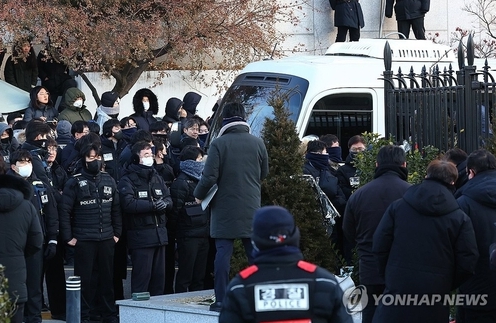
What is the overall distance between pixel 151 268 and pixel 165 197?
70 cm

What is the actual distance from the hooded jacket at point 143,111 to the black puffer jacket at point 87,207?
4053 mm

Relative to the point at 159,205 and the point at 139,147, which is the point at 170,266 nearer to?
the point at 159,205

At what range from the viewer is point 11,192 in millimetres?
8141

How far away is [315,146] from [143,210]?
1931 mm

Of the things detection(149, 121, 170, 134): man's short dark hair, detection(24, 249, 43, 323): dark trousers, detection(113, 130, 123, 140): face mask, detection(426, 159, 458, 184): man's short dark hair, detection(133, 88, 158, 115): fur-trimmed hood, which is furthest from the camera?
detection(133, 88, 158, 115): fur-trimmed hood

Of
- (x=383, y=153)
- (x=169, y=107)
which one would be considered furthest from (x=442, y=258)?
(x=169, y=107)

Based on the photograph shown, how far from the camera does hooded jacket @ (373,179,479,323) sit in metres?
7.05

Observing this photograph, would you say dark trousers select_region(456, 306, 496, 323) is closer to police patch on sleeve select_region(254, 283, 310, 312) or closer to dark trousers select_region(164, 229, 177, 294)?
police patch on sleeve select_region(254, 283, 310, 312)

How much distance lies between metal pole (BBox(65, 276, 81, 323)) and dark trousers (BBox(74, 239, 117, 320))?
4.17ft

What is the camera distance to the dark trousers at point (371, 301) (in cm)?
798

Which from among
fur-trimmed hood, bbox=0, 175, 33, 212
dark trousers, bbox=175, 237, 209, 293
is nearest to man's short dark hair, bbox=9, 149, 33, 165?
fur-trimmed hood, bbox=0, 175, 33, 212

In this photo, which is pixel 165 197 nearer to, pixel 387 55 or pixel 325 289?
pixel 387 55

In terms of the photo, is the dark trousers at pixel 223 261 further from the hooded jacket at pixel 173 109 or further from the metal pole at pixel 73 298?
the hooded jacket at pixel 173 109

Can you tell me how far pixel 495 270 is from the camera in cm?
723
